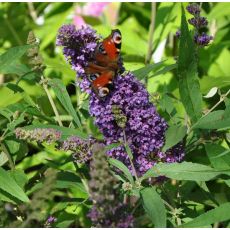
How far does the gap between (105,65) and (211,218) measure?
0.53 m

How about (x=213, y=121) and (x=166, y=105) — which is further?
(x=166, y=105)

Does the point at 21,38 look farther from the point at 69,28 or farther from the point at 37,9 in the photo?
the point at 69,28

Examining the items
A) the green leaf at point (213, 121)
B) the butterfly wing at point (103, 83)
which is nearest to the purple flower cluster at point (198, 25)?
the green leaf at point (213, 121)

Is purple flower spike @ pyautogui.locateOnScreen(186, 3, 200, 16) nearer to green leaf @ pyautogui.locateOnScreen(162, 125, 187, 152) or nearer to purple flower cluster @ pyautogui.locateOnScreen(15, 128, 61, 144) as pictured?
green leaf @ pyautogui.locateOnScreen(162, 125, 187, 152)

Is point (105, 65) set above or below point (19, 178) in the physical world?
above

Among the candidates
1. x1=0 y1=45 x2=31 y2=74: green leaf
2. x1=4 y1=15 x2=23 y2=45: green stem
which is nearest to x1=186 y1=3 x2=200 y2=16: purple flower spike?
x1=0 y1=45 x2=31 y2=74: green leaf

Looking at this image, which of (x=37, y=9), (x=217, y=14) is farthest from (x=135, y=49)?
(x=37, y=9)

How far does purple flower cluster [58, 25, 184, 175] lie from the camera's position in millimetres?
1582

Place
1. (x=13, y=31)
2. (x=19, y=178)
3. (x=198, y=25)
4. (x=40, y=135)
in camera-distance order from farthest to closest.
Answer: (x=13, y=31) < (x=198, y=25) < (x=19, y=178) < (x=40, y=135)

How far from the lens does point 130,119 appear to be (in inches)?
62.2

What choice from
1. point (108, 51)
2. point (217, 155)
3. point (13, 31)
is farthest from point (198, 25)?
point (13, 31)

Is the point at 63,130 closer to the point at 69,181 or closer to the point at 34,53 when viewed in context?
the point at 69,181

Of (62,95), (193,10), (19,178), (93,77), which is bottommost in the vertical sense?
(19,178)

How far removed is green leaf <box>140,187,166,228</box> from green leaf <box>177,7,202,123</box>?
0.37 m
